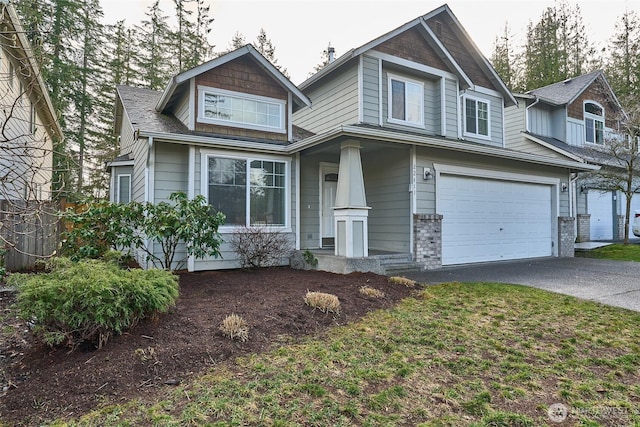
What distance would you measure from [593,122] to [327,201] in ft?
45.5

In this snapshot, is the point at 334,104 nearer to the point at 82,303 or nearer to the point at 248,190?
the point at 248,190

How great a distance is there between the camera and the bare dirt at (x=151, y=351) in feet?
8.48

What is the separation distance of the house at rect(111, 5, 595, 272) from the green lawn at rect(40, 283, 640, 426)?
11.5 ft

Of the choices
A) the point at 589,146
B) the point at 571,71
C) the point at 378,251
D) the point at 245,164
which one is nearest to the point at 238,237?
the point at 245,164

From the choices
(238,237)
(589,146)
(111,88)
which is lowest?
(238,237)

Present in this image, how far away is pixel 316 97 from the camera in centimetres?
1106

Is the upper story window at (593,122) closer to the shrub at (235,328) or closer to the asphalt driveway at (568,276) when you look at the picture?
the asphalt driveway at (568,276)

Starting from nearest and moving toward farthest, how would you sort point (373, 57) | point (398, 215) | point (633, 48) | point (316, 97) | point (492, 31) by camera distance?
point (398, 215), point (373, 57), point (316, 97), point (633, 48), point (492, 31)

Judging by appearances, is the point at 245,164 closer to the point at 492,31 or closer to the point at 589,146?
the point at 589,146

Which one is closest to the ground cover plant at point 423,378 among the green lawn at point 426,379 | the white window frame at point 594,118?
the green lawn at point 426,379

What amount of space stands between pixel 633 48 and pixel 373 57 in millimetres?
20553

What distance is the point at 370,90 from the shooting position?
9508 millimetres

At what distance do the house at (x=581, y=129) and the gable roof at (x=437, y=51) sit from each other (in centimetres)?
292

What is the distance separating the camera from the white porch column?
289 inches
